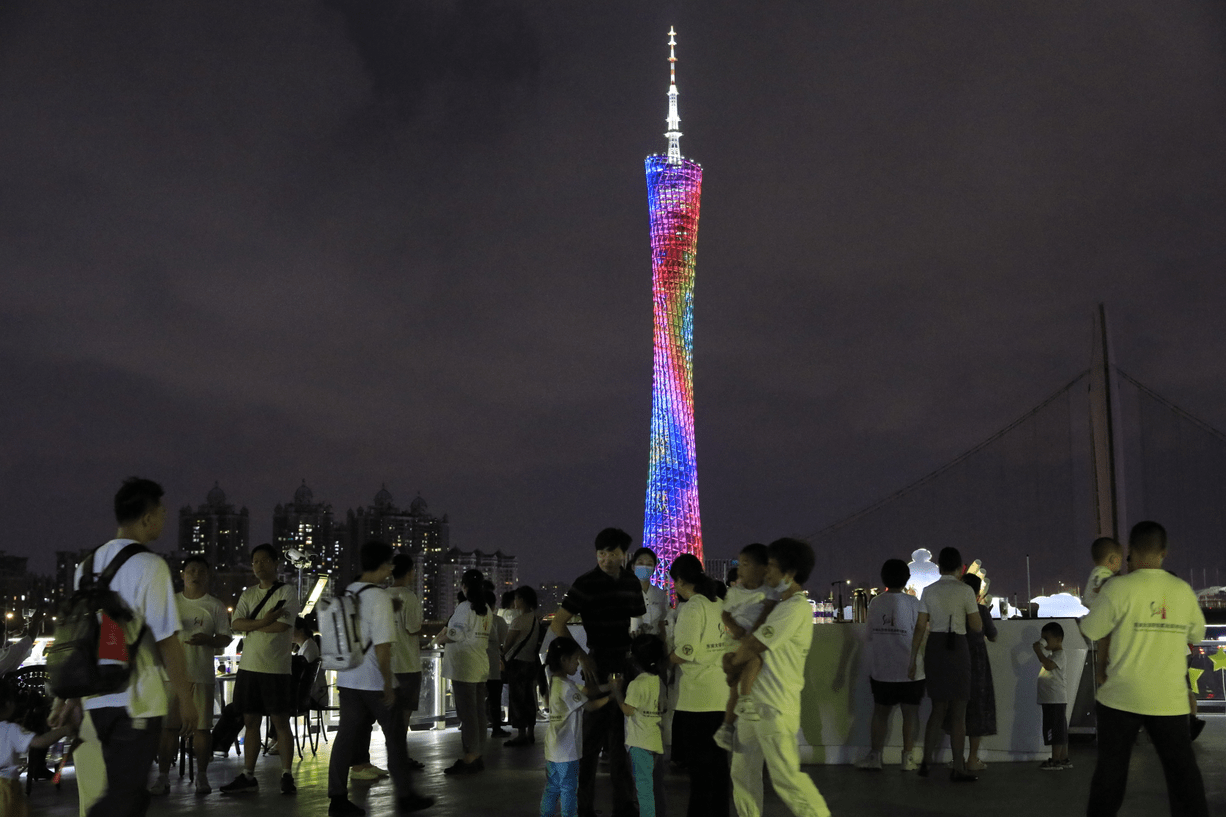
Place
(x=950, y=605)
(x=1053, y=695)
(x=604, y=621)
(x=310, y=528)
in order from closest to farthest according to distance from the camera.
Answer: (x=604, y=621), (x=950, y=605), (x=1053, y=695), (x=310, y=528)

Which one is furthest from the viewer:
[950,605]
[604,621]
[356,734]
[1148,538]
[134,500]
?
[950,605]

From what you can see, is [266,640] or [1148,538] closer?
[1148,538]

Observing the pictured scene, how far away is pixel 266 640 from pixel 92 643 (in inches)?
145

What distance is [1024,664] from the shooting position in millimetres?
8641

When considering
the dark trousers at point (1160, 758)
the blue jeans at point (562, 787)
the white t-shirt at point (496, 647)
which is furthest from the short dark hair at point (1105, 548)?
the white t-shirt at point (496, 647)

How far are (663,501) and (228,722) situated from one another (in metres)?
33.9

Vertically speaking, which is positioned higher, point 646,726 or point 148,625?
point 148,625

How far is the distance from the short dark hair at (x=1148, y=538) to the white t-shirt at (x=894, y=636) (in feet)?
9.03

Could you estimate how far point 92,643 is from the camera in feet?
13.0

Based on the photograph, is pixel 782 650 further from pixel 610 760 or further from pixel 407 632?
pixel 407 632

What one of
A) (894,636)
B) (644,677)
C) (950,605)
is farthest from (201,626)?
(950,605)

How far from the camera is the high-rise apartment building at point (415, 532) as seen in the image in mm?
112312

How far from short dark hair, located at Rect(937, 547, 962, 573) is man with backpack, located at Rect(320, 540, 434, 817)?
3596 millimetres

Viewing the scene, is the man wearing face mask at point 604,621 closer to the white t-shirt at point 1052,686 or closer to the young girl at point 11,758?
the young girl at point 11,758
